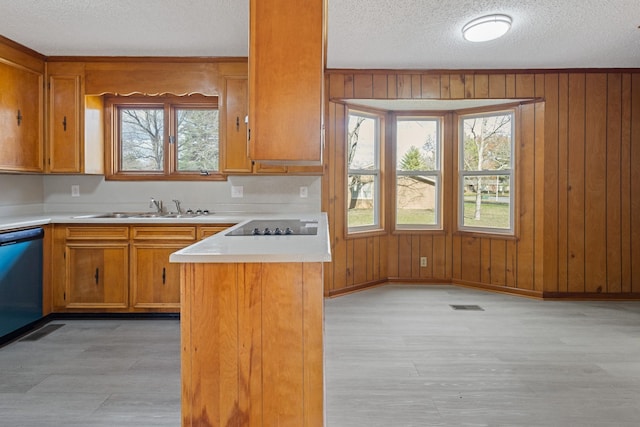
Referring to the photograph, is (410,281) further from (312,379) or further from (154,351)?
(312,379)

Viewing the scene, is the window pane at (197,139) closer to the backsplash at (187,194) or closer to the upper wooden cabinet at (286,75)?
the backsplash at (187,194)

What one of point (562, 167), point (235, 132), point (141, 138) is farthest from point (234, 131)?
point (562, 167)

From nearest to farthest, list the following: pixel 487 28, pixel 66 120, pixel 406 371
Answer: pixel 406 371 → pixel 487 28 → pixel 66 120

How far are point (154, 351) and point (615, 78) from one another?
499 centimetres

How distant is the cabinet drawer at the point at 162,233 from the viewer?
3.57 meters

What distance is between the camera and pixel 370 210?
4.98 metres

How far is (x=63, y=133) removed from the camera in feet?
12.7

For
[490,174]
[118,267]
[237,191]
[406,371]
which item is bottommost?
[406,371]

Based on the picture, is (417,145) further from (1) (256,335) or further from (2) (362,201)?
(1) (256,335)

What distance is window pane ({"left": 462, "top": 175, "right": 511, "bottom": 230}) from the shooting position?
4715 mm

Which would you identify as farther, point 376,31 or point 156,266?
point 156,266

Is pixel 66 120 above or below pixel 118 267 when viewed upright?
above

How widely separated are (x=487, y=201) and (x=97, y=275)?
4.13 metres

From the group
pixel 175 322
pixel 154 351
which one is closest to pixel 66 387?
pixel 154 351
